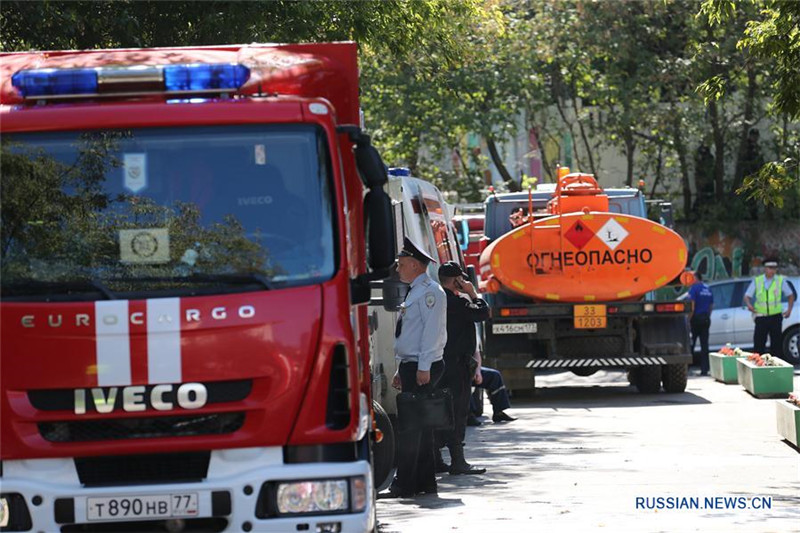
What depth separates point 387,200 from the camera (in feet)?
24.2

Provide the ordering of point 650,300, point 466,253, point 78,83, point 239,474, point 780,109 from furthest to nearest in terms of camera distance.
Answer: point 466,253
point 650,300
point 780,109
point 78,83
point 239,474

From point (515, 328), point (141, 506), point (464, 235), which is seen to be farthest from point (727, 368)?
point (141, 506)

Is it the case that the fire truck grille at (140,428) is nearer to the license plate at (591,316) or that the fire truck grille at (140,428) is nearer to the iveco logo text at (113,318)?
the iveco logo text at (113,318)

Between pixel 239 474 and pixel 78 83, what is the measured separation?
2.12 meters

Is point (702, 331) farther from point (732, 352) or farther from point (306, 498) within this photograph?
point (306, 498)

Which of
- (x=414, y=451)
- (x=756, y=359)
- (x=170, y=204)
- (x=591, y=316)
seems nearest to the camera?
(x=170, y=204)

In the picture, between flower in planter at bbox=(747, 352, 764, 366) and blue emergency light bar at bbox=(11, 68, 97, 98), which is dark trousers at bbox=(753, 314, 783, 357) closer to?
flower in planter at bbox=(747, 352, 764, 366)

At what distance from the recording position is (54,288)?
693 cm

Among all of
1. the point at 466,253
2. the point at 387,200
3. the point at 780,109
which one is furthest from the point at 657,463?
the point at 466,253

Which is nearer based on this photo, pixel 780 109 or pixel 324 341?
pixel 324 341

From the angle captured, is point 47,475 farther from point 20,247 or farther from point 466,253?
point 466,253

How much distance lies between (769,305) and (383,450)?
15.1m

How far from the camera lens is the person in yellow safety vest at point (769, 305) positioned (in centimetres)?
2378

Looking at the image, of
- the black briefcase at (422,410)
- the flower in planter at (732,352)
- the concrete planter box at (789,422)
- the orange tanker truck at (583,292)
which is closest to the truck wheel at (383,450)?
the black briefcase at (422,410)
